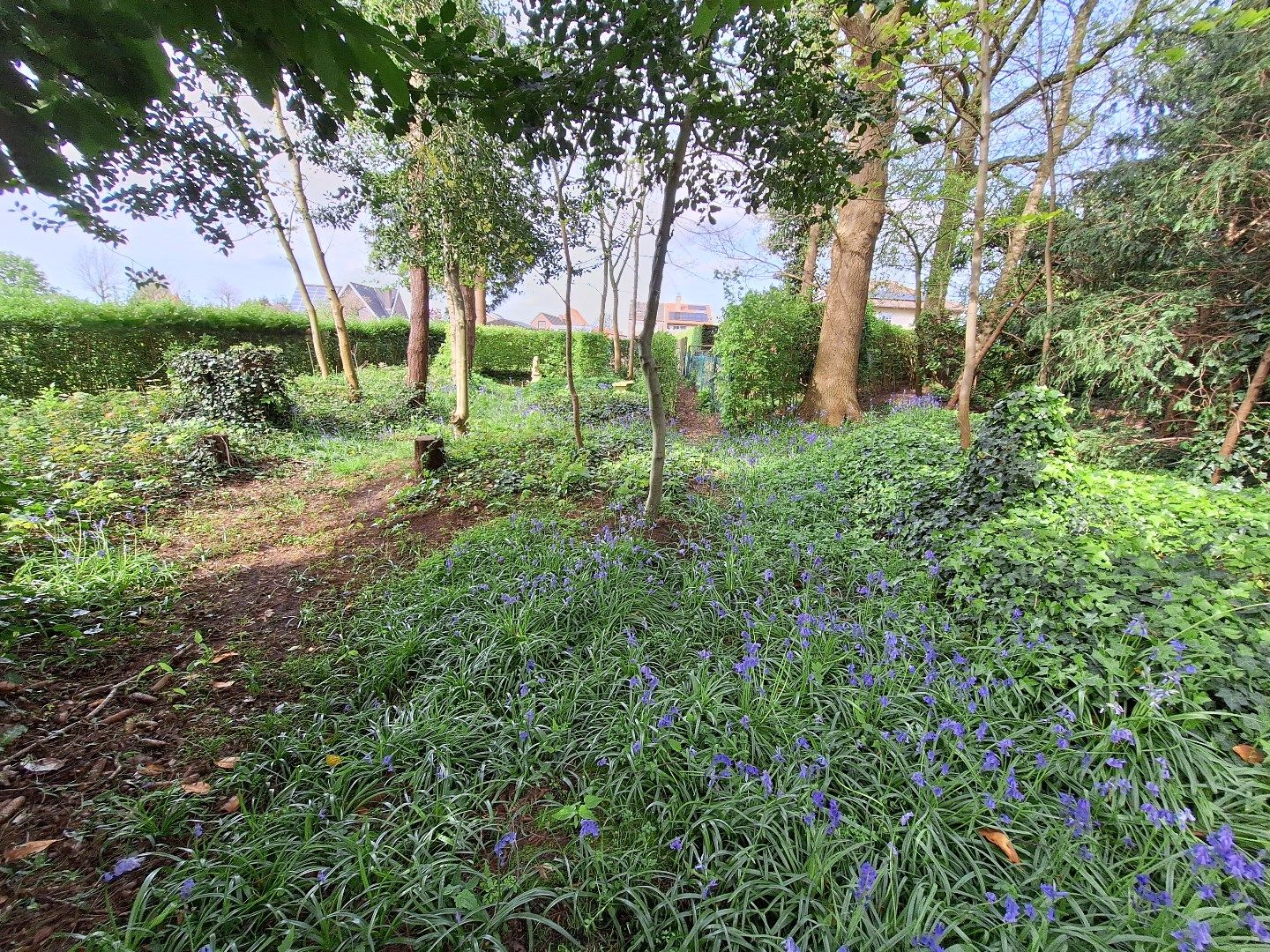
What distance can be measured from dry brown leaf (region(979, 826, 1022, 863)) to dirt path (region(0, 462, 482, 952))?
2695 millimetres

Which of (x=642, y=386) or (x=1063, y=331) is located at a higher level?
(x=1063, y=331)

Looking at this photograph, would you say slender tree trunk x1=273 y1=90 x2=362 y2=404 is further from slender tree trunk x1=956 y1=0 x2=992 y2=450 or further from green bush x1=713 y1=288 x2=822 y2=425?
slender tree trunk x1=956 y1=0 x2=992 y2=450

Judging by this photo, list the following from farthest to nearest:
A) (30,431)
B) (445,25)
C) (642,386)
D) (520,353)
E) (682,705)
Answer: (520,353)
(642,386)
(30,431)
(682,705)
(445,25)

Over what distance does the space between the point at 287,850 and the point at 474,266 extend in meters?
5.91

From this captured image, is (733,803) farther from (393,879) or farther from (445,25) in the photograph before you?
(445,25)

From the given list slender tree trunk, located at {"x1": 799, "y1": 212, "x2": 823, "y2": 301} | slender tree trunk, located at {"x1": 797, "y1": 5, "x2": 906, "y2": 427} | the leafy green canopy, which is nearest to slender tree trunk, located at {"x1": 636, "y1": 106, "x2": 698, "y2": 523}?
the leafy green canopy

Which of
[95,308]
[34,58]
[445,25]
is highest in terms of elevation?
[445,25]

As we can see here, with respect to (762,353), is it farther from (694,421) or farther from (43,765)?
(43,765)

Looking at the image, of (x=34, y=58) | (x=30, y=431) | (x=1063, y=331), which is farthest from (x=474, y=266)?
(x=1063, y=331)

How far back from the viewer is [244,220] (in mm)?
2482

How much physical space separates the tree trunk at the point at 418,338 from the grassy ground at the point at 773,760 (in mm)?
6887

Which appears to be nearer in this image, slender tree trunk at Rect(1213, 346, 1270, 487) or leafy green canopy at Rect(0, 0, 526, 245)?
leafy green canopy at Rect(0, 0, 526, 245)

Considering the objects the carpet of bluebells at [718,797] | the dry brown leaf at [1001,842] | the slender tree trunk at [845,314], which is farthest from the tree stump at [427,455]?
the slender tree trunk at [845,314]

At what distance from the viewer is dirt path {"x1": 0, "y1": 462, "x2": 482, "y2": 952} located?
1.52 m
